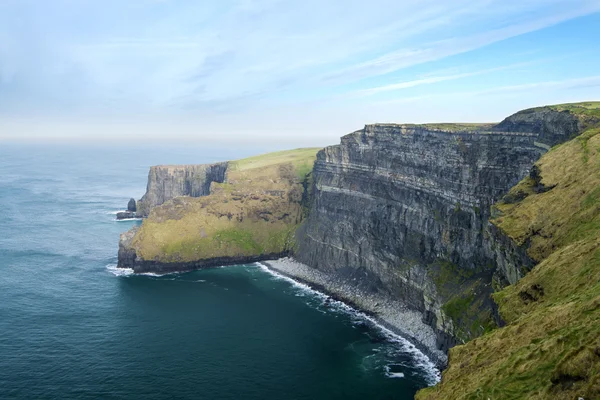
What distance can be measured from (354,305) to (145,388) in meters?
56.5

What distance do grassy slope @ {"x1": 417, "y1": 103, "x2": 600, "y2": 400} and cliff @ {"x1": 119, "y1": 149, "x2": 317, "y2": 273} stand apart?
4102 inches

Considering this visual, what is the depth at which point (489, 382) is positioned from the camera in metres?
33.8

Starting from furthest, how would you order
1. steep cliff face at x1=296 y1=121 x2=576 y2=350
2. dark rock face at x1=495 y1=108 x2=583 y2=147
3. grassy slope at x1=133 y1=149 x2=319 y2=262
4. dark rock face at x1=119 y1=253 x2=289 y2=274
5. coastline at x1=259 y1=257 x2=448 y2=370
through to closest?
grassy slope at x1=133 y1=149 x2=319 y2=262, dark rock face at x1=119 y1=253 x2=289 y2=274, coastline at x1=259 y1=257 x2=448 y2=370, steep cliff face at x1=296 y1=121 x2=576 y2=350, dark rock face at x1=495 y1=108 x2=583 y2=147

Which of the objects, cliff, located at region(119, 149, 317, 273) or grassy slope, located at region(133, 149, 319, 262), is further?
grassy slope, located at region(133, 149, 319, 262)

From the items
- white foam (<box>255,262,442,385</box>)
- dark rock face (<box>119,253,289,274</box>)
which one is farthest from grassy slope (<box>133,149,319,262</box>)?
white foam (<box>255,262,442,385</box>)

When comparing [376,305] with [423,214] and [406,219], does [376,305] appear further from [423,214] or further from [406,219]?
[423,214]

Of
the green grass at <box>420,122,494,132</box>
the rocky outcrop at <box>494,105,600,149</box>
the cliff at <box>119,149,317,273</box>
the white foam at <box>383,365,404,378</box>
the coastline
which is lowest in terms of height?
the white foam at <box>383,365,404,378</box>

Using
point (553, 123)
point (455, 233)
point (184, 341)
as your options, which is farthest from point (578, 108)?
point (184, 341)

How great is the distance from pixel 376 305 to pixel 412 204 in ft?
86.7

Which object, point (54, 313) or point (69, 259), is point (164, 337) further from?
point (69, 259)

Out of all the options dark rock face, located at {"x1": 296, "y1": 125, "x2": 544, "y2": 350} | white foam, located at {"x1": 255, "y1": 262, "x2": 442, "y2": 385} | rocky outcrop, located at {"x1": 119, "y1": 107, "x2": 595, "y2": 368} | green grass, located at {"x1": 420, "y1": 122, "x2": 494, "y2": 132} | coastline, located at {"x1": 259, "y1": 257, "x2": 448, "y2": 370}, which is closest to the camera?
white foam, located at {"x1": 255, "y1": 262, "x2": 442, "y2": 385}

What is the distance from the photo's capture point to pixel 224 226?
168625 millimetres

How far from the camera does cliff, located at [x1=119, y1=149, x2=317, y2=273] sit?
153m

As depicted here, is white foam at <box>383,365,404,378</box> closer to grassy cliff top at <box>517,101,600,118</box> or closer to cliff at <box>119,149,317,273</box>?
grassy cliff top at <box>517,101,600,118</box>
